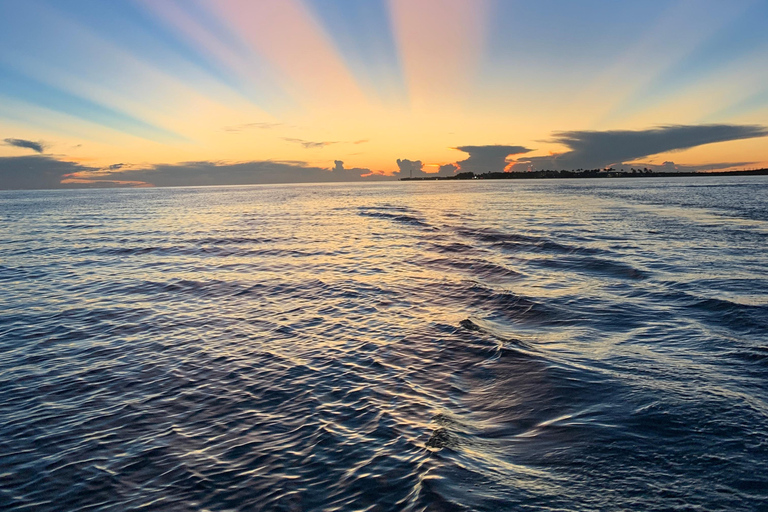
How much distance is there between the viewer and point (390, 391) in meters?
9.27

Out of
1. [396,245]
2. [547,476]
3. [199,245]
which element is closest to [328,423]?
[547,476]

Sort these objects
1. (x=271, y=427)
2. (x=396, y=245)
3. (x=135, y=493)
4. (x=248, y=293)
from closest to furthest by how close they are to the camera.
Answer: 1. (x=135, y=493)
2. (x=271, y=427)
3. (x=248, y=293)
4. (x=396, y=245)

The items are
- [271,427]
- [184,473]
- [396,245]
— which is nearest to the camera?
[184,473]

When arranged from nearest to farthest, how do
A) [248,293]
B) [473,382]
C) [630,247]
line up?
1. [473,382]
2. [248,293]
3. [630,247]

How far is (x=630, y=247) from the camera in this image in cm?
2898

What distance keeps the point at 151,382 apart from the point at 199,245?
87.2 feet

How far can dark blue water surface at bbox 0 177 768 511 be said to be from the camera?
Answer: 6246 mm

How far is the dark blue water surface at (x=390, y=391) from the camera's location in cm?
625

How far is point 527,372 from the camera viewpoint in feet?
33.5

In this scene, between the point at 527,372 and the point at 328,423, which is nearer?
the point at 328,423

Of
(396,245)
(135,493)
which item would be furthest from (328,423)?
(396,245)

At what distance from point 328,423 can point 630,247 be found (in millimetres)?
27129

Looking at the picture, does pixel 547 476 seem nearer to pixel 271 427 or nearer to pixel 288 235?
pixel 271 427

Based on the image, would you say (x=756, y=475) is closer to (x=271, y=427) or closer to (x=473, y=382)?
(x=473, y=382)
